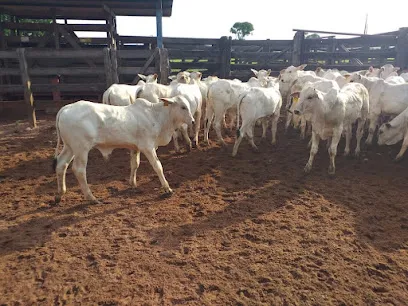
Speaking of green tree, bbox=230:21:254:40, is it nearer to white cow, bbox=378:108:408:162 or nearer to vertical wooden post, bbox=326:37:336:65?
vertical wooden post, bbox=326:37:336:65

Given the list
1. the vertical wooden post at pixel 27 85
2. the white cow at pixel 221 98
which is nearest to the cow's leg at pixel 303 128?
the white cow at pixel 221 98

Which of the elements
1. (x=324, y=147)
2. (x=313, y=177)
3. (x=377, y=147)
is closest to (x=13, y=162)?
(x=313, y=177)

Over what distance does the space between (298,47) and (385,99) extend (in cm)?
846

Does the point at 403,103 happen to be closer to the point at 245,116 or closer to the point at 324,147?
the point at 324,147

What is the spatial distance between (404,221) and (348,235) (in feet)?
3.60

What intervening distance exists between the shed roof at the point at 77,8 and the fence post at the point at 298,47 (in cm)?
607

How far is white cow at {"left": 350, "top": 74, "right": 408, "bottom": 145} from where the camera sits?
8.34 meters

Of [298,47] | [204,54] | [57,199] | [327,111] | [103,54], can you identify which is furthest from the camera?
[298,47]

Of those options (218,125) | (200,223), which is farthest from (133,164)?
(218,125)

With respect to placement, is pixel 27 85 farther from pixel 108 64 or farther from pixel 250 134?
pixel 250 134

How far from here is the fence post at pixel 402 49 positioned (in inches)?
615

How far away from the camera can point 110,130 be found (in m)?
5.16

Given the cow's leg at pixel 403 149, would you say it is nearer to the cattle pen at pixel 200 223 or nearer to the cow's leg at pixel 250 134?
the cattle pen at pixel 200 223

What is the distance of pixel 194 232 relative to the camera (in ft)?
14.9
